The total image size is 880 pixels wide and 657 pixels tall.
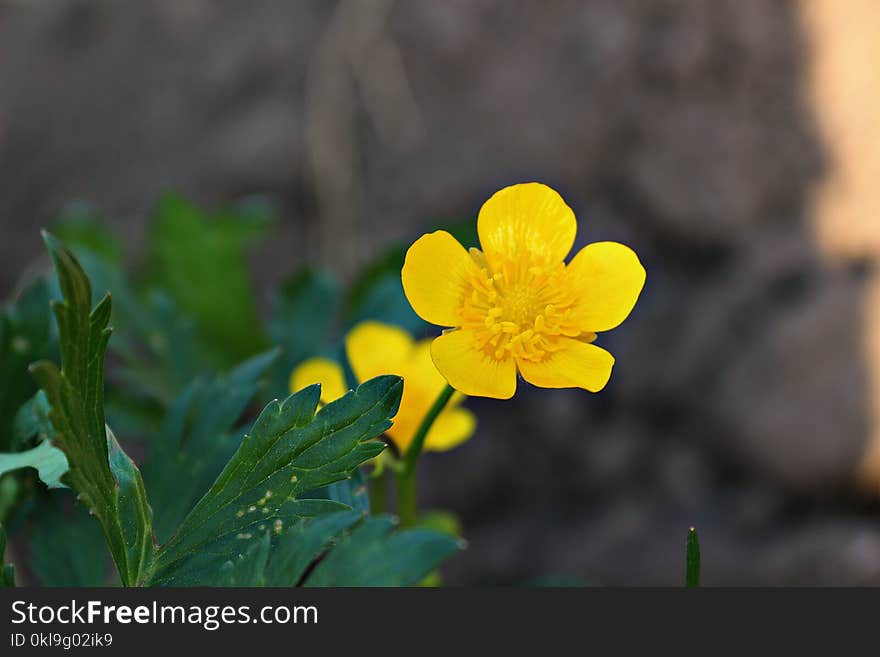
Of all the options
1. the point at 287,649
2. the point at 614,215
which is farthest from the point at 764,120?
the point at 287,649

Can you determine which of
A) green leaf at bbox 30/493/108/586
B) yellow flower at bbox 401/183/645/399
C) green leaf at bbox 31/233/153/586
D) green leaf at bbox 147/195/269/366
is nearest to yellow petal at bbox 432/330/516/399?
yellow flower at bbox 401/183/645/399

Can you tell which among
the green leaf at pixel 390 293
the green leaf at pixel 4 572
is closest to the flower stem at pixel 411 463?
the green leaf at pixel 4 572

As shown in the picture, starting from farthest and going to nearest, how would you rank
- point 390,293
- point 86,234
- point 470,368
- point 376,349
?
point 86,234, point 390,293, point 376,349, point 470,368

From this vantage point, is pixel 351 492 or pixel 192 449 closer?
pixel 351 492

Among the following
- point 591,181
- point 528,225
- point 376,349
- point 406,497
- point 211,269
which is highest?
point 591,181

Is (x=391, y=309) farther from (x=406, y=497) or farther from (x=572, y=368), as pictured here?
(x=572, y=368)

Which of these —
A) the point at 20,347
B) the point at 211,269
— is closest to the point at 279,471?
the point at 20,347

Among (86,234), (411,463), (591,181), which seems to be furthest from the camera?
(591,181)
